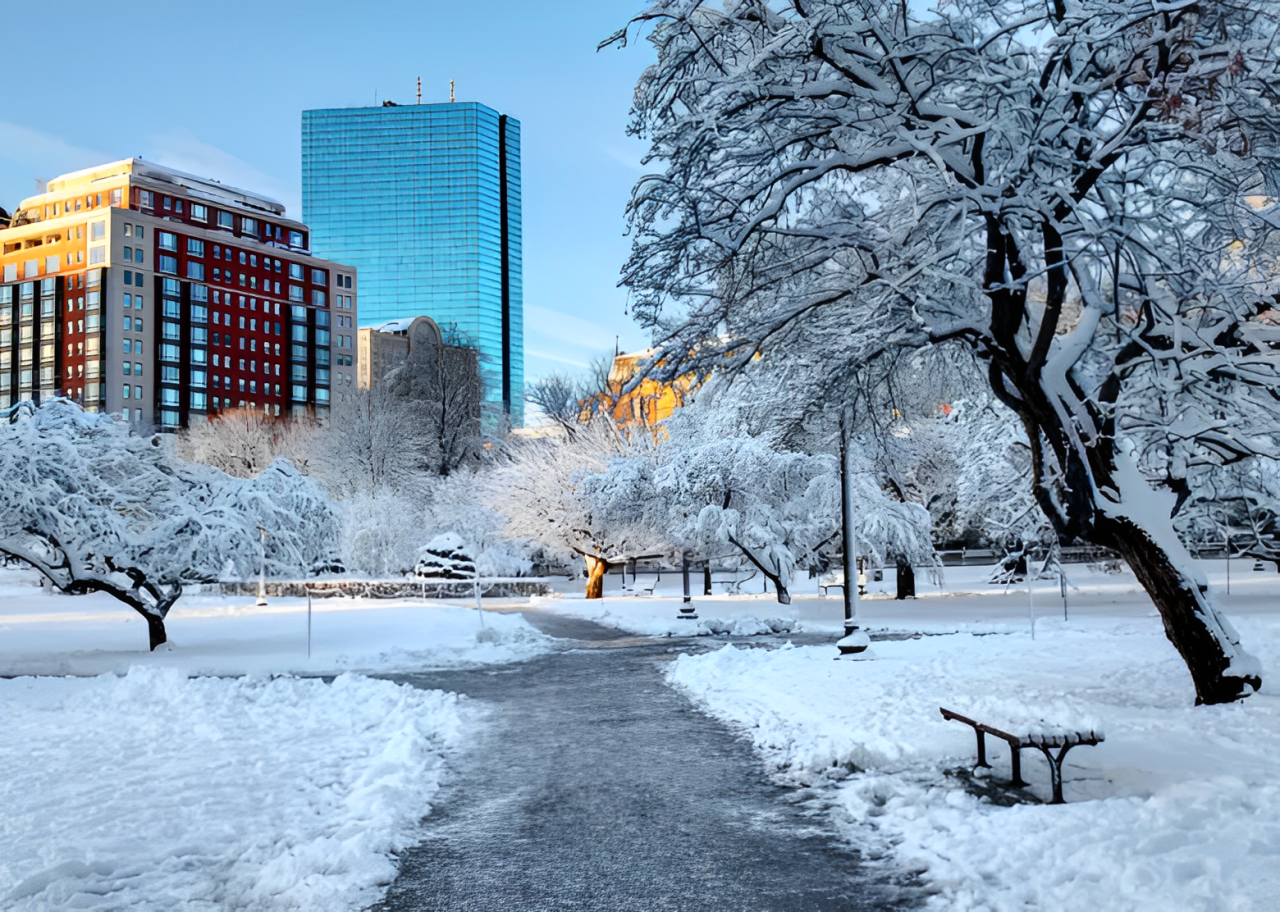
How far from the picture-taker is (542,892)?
6680 mm

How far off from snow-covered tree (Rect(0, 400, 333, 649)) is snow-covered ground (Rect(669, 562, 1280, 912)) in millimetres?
9216

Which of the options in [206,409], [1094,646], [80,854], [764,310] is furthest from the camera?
[206,409]

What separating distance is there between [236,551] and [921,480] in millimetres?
28446

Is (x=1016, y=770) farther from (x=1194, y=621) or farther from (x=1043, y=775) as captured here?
(x=1194, y=621)

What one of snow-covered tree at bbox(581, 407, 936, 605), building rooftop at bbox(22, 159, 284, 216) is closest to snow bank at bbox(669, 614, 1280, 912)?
snow-covered tree at bbox(581, 407, 936, 605)

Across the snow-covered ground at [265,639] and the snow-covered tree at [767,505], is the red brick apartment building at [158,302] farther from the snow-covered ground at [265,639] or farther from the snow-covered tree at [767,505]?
the snow-covered tree at [767,505]

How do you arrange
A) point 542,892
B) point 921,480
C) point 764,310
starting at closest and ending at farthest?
point 542,892
point 764,310
point 921,480

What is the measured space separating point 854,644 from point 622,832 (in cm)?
1204

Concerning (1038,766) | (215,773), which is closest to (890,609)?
(1038,766)

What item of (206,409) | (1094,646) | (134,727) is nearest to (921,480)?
(1094,646)

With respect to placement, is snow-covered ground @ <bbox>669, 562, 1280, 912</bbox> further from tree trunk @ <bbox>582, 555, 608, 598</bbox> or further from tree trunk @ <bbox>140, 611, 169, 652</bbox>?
tree trunk @ <bbox>582, 555, 608, 598</bbox>

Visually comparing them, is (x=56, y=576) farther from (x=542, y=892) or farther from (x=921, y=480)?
(x=921, y=480)

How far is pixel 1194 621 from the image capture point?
11.6 m

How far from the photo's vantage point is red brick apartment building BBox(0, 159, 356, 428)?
109 meters
